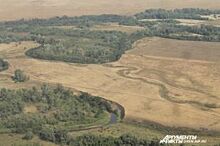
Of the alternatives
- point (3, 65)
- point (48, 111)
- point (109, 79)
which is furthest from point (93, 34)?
point (48, 111)

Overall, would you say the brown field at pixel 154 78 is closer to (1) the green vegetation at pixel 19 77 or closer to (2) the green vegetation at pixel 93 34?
(1) the green vegetation at pixel 19 77

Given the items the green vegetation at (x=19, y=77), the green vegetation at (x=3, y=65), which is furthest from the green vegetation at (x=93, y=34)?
the green vegetation at (x=19, y=77)

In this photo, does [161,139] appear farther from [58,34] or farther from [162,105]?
[58,34]

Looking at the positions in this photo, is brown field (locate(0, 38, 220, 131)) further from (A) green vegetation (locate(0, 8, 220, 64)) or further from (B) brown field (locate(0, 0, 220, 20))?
(B) brown field (locate(0, 0, 220, 20))

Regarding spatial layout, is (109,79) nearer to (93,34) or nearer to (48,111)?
(48,111)

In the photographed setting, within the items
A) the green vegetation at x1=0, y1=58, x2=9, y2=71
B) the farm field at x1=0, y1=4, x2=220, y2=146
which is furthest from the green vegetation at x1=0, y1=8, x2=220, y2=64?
the green vegetation at x1=0, y1=58, x2=9, y2=71
